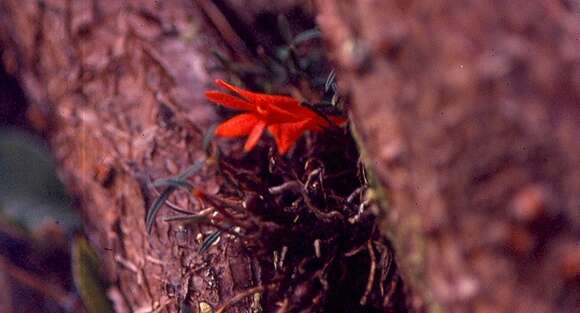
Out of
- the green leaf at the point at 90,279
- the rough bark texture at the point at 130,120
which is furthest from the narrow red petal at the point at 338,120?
the green leaf at the point at 90,279

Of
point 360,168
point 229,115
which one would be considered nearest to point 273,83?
point 229,115

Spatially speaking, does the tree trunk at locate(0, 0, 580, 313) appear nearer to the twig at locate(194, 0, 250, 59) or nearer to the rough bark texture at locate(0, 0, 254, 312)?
the rough bark texture at locate(0, 0, 254, 312)

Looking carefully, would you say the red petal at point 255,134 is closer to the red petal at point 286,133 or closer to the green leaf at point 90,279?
the red petal at point 286,133

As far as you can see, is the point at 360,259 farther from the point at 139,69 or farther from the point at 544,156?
the point at 139,69

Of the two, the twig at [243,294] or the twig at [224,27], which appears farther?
the twig at [224,27]

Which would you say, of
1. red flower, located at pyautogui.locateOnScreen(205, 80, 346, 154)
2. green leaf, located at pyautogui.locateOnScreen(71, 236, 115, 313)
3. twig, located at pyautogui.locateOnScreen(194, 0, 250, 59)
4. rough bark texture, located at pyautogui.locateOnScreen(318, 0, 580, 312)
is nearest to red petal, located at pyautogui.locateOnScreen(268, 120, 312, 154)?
red flower, located at pyautogui.locateOnScreen(205, 80, 346, 154)

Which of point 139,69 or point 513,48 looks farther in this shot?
point 139,69
